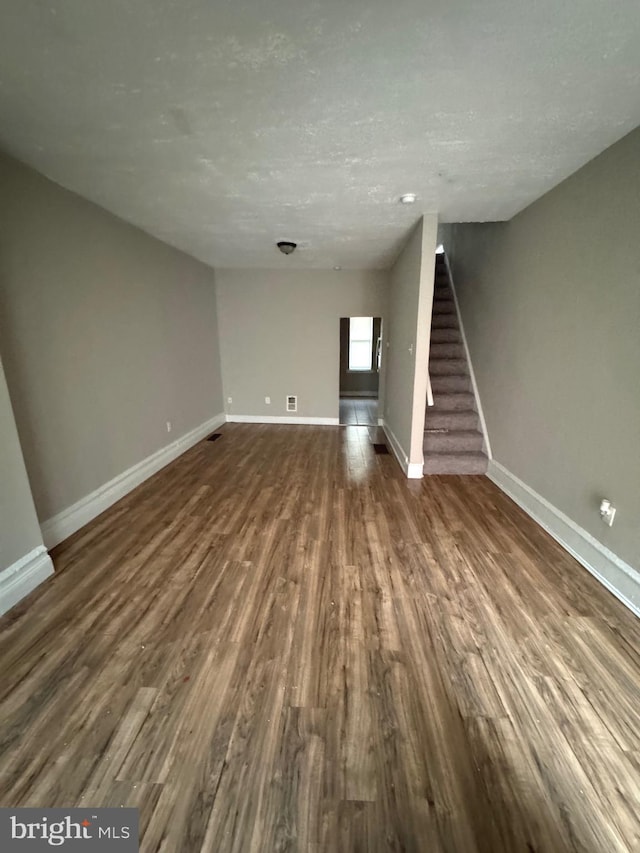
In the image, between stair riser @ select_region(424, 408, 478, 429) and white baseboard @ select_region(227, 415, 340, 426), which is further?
white baseboard @ select_region(227, 415, 340, 426)

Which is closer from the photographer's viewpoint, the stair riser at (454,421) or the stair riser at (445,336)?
the stair riser at (454,421)

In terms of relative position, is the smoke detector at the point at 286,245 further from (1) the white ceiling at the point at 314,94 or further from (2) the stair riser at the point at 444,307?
(2) the stair riser at the point at 444,307

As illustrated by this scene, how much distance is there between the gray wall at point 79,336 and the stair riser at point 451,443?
3.03 metres

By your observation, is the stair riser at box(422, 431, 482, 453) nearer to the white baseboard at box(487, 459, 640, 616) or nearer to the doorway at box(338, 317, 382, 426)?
the white baseboard at box(487, 459, 640, 616)

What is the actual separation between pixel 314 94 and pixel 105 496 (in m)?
3.07

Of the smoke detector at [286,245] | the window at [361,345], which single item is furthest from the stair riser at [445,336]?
the window at [361,345]

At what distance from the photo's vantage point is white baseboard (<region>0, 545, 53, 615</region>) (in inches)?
71.8

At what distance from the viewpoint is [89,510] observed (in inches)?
108

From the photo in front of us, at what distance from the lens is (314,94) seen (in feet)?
4.99

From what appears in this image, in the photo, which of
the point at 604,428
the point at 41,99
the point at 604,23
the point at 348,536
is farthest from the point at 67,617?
the point at 604,23

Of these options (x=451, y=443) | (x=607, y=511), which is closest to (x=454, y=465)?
(x=451, y=443)

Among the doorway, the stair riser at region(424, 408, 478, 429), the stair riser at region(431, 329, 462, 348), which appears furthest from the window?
the stair riser at region(424, 408, 478, 429)

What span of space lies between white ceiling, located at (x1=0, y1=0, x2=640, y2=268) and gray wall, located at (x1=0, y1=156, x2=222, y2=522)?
36cm

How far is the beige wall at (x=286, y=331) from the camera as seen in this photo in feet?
17.9
